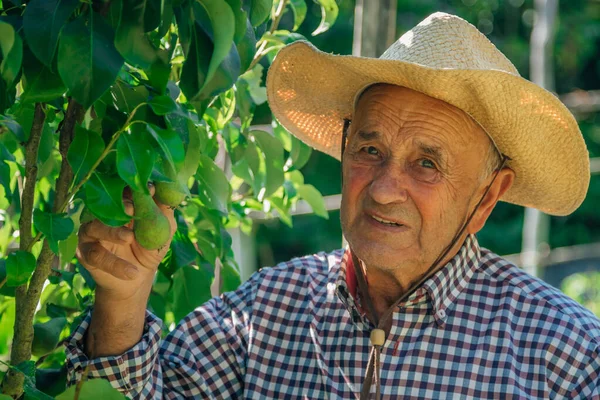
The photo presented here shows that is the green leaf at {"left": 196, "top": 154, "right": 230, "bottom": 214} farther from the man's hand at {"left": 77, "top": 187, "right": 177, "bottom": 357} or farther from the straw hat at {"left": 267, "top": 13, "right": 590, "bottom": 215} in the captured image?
the straw hat at {"left": 267, "top": 13, "right": 590, "bottom": 215}

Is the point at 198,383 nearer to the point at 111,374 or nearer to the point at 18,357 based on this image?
the point at 111,374

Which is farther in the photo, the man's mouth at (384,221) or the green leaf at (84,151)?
the man's mouth at (384,221)

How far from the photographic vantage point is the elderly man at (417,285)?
2.19 m

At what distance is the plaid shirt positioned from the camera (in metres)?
2.16

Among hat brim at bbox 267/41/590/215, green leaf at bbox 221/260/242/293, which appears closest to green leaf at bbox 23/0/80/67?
hat brim at bbox 267/41/590/215

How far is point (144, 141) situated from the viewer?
1.51 m

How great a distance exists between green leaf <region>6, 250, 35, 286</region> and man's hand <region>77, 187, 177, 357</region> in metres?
0.19

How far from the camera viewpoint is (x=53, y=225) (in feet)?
4.96

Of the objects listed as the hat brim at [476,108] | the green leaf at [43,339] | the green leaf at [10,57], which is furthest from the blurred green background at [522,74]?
the green leaf at [10,57]

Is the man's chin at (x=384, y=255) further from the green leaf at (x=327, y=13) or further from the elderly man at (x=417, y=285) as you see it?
the green leaf at (x=327, y=13)

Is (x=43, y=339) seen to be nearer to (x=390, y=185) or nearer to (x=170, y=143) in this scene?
(x=170, y=143)

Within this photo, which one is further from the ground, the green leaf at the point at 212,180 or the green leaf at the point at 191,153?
the green leaf at the point at 191,153

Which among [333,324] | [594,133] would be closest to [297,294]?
[333,324]

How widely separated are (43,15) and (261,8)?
43 centimetres
